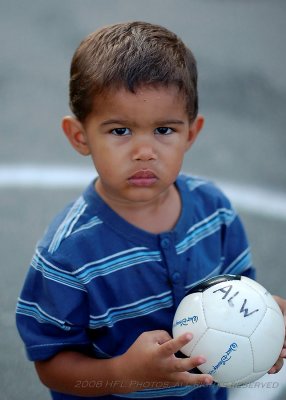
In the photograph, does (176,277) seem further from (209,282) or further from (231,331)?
(231,331)

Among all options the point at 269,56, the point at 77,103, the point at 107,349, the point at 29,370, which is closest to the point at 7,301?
the point at 29,370

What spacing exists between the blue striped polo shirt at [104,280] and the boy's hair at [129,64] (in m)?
0.32

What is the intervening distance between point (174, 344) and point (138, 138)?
0.52 meters

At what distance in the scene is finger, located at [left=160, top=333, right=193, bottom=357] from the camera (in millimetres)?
1572

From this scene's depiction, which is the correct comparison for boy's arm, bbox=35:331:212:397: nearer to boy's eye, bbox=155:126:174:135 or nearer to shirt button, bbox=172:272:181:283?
shirt button, bbox=172:272:181:283

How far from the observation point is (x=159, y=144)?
1.80m

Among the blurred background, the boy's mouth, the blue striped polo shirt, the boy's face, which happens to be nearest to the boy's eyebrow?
the boy's face

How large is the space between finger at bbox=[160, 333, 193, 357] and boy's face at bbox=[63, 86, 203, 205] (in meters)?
0.41

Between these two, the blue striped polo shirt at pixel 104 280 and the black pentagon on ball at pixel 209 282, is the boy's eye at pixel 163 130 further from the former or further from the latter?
the black pentagon on ball at pixel 209 282

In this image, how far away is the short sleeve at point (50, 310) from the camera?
1847 millimetres

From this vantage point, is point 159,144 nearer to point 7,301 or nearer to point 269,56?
point 7,301

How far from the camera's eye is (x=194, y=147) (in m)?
4.01

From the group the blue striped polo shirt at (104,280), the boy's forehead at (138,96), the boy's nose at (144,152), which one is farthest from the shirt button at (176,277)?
the boy's forehead at (138,96)

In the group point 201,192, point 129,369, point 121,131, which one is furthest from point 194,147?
point 129,369
